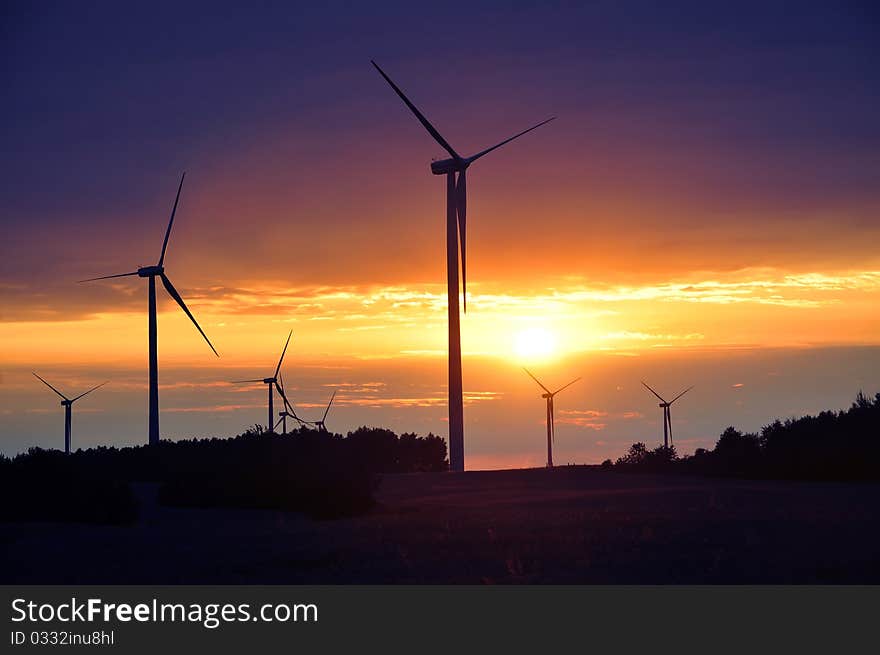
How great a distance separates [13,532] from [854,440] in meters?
36.3

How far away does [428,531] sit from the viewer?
26.9m

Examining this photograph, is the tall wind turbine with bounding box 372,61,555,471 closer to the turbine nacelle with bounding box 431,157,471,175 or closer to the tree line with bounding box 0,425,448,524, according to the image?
the turbine nacelle with bounding box 431,157,471,175

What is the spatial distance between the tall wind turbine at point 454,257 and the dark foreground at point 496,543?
1043 inches

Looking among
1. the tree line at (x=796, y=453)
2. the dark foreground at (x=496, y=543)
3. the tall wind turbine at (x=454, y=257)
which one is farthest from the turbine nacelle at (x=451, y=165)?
the dark foreground at (x=496, y=543)

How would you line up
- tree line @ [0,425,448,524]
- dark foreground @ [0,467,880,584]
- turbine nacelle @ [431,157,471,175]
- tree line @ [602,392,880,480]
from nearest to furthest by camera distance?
dark foreground @ [0,467,880,584]
tree line @ [0,425,448,524]
tree line @ [602,392,880,480]
turbine nacelle @ [431,157,471,175]

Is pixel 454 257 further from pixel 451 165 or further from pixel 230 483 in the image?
pixel 230 483

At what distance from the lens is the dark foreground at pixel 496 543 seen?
20344 mm

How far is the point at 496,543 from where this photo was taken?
79.6 ft

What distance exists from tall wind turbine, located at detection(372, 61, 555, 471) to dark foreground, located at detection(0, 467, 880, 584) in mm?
26488

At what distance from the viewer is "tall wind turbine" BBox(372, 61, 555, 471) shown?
6419cm

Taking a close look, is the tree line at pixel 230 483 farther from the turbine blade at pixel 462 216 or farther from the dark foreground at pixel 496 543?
the turbine blade at pixel 462 216

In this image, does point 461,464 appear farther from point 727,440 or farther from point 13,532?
point 13,532

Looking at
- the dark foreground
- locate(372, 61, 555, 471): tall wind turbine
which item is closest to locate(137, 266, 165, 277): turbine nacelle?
locate(372, 61, 555, 471): tall wind turbine
